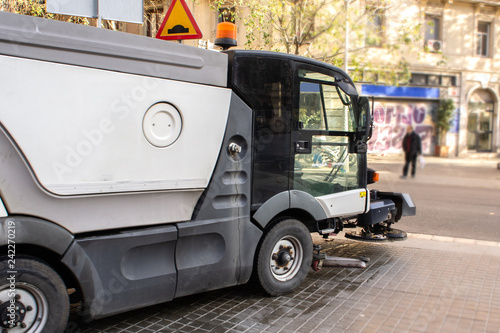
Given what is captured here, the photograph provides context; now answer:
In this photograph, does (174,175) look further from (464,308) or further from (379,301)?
(464,308)

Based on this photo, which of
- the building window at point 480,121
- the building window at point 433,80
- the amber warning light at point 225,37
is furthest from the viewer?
the building window at point 480,121

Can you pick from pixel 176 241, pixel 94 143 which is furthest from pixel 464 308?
pixel 94 143

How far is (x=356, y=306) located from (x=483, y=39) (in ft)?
90.0

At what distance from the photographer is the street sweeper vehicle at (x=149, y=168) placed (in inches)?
116

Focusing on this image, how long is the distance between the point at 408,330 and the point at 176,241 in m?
2.06

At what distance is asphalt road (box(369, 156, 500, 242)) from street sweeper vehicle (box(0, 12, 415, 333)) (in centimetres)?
187

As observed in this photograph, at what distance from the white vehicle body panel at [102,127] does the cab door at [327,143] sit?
0.99 metres

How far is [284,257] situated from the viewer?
4.53 m

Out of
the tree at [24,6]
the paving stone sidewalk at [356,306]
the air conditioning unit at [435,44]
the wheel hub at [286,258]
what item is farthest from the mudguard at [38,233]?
the air conditioning unit at [435,44]

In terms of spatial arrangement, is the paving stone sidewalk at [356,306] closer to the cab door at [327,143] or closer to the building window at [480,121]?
the cab door at [327,143]

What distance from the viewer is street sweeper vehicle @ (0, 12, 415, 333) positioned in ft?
9.66

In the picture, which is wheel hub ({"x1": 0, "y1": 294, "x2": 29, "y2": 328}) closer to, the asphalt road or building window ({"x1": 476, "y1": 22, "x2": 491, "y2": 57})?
the asphalt road

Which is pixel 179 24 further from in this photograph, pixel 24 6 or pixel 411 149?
pixel 411 149

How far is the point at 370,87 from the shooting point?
23.7 meters
